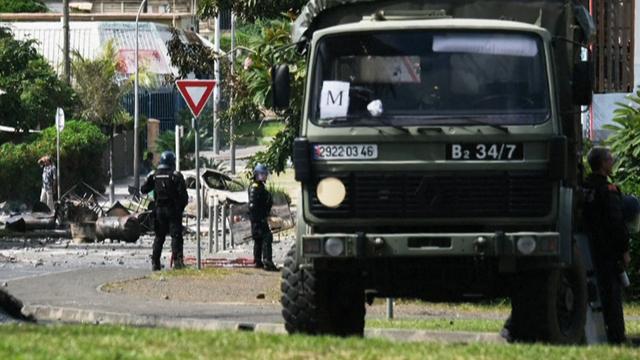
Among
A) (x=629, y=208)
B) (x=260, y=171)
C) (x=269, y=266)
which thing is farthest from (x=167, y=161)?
(x=629, y=208)

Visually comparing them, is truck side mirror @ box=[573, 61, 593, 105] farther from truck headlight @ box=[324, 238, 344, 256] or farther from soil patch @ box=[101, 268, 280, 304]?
soil patch @ box=[101, 268, 280, 304]

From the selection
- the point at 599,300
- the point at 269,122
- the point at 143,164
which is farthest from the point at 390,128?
the point at 269,122

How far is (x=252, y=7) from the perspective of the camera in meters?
25.8

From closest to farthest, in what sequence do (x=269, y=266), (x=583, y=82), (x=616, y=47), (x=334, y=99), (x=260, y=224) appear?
(x=334, y=99)
(x=583, y=82)
(x=269, y=266)
(x=260, y=224)
(x=616, y=47)

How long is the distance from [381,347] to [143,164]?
6124 centimetres

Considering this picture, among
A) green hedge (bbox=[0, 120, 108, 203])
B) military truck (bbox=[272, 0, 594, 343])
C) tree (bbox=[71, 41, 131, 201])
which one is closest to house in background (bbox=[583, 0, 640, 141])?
military truck (bbox=[272, 0, 594, 343])

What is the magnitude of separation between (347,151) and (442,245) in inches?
39.9

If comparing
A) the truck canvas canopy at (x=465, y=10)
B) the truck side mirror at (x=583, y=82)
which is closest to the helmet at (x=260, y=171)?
the truck canvas canopy at (x=465, y=10)

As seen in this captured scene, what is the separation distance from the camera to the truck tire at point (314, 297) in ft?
47.2

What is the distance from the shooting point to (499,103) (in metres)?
13.9

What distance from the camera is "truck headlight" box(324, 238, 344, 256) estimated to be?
13.8 m

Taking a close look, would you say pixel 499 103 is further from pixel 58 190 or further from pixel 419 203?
pixel 58 190

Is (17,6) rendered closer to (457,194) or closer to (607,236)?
(607,236)

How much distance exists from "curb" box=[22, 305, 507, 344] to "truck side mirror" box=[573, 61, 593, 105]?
2.12 meters
